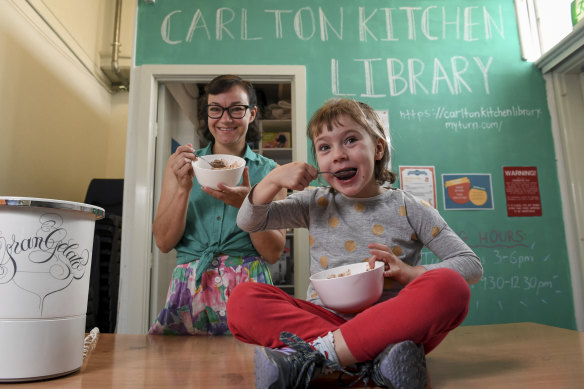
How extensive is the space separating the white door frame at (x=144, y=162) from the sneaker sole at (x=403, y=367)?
1.29 metres

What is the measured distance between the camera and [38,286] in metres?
0.69

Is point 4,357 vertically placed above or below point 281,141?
below

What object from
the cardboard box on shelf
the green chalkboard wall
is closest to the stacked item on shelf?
the cardboard box on shelf

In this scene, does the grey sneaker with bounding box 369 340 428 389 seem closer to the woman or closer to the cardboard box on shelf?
the woman

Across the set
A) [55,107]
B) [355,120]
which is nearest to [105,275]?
[55,107]

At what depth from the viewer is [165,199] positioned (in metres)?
1.30

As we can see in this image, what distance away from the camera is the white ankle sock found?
75 cm

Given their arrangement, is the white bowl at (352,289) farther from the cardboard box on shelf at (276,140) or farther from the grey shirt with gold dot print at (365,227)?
the cardboard box on shelf at (276,140)

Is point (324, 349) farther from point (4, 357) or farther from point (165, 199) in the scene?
point (165, 199)

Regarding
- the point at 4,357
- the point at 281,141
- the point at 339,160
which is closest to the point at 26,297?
the point at 4,357

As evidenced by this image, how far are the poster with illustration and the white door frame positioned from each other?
30.7 inches

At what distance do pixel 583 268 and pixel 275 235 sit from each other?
175 centimetres

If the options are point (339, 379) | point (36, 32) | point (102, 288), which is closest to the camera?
point (339, 379)

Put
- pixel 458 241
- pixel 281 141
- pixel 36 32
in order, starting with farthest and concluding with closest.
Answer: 1. pixel 281 141
2. pixel 36 32
3. pixel 458 241
